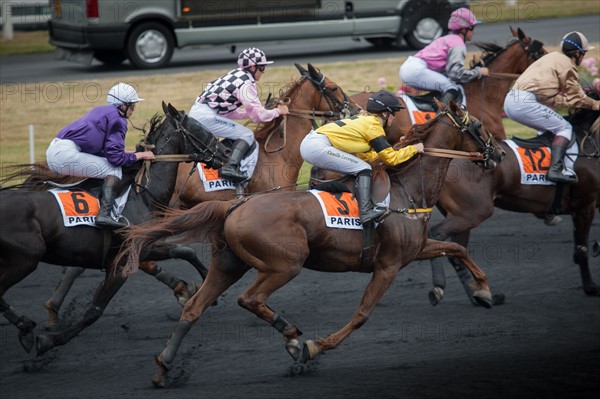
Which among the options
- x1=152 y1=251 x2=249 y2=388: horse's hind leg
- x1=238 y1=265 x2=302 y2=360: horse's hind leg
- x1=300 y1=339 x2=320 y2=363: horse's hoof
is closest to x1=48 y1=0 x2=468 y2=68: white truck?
x1=152 y1=251 x2=249 y2=388: horse's hind leg

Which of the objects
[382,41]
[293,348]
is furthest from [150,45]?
[293,348]

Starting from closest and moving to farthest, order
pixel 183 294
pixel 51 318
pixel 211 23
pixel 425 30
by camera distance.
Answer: pixel 51 318 < pixel 183 294 < pixel 211 23 < pixel 425 30

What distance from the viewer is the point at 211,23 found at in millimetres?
19734

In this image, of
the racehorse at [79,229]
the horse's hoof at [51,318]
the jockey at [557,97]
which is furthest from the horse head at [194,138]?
the jockey at [557,97]

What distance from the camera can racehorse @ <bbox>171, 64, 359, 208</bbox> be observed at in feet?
34.4

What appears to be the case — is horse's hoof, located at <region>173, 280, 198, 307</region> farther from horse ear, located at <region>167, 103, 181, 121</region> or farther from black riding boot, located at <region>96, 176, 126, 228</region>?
horse ear, located at <region>167, 103, 181, 121</region>

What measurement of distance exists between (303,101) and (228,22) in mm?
8966

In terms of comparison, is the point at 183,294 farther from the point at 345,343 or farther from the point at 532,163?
the point at 532,163

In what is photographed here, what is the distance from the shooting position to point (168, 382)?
7969 millimetres

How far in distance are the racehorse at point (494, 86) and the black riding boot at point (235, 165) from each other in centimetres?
241

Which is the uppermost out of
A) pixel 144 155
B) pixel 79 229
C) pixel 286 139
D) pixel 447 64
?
pixel 447 64

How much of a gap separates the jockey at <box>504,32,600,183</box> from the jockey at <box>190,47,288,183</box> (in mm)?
2773

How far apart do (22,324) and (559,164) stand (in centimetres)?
564

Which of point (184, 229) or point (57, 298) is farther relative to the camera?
point (57, 298)
